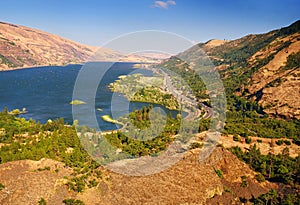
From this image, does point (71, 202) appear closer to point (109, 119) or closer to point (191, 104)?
point (109, 119)

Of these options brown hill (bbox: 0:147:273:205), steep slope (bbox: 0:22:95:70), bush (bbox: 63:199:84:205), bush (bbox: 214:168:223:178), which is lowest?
bush (bbox: 63:199:84:205)

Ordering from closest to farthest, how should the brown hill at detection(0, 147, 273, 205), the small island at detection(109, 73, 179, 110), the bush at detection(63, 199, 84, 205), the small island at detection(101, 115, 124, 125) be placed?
the bush at detection(63, 199, 84, 205)
the brown hill at detection(0, 147, 273, 205)
the small island at detection(101, 115, 124, 125)
the small island at detection(109, 73, 179, 110)

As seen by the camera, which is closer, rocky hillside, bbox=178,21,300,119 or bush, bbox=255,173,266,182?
bush, bbox=255,173,266,182

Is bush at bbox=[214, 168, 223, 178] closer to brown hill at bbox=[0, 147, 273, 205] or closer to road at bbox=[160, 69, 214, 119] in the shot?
brown hill at bbox=[0, 147, 273, 205]

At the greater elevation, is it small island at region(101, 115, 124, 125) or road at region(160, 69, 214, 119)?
road at region(160, 69, 214, 119)

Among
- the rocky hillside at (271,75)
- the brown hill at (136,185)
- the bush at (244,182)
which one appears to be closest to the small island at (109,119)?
the brown hill at (136,185)

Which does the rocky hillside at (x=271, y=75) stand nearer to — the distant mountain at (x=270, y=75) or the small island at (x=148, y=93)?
the distant mountain at (x=270, y=75)

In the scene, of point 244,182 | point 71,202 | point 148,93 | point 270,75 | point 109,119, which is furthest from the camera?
point 148,93

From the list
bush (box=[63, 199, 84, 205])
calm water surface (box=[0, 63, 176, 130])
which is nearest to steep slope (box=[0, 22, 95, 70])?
calm water surface (box=[0, 63, 176, 130])

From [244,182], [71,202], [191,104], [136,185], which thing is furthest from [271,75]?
[71,202]
